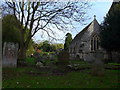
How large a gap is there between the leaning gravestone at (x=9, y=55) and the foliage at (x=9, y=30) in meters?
3.25

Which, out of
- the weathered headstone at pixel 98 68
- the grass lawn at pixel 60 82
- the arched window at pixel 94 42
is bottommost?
the grass lawn at pixel 60 82

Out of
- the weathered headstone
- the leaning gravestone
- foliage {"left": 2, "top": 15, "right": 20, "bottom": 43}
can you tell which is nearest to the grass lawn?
Result: the weathered headstone

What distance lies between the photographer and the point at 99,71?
7.74 metres

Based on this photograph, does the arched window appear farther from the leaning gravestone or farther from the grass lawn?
the grass lawn

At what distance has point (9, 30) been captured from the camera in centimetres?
1482

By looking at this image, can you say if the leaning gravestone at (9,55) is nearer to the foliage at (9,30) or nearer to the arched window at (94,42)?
A: the foliage at (9,30)

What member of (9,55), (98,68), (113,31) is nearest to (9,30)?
(9,55)

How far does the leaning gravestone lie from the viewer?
10.1m

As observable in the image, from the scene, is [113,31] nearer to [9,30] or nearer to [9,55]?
[9,55]

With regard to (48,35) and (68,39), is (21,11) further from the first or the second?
(68,39)

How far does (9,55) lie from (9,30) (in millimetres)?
5233

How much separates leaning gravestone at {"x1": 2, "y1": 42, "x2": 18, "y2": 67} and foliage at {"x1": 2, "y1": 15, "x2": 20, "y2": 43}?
325 cm

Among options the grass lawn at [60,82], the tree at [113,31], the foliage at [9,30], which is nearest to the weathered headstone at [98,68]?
the grass lawn at [60,82]

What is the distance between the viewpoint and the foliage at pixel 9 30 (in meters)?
14.1
